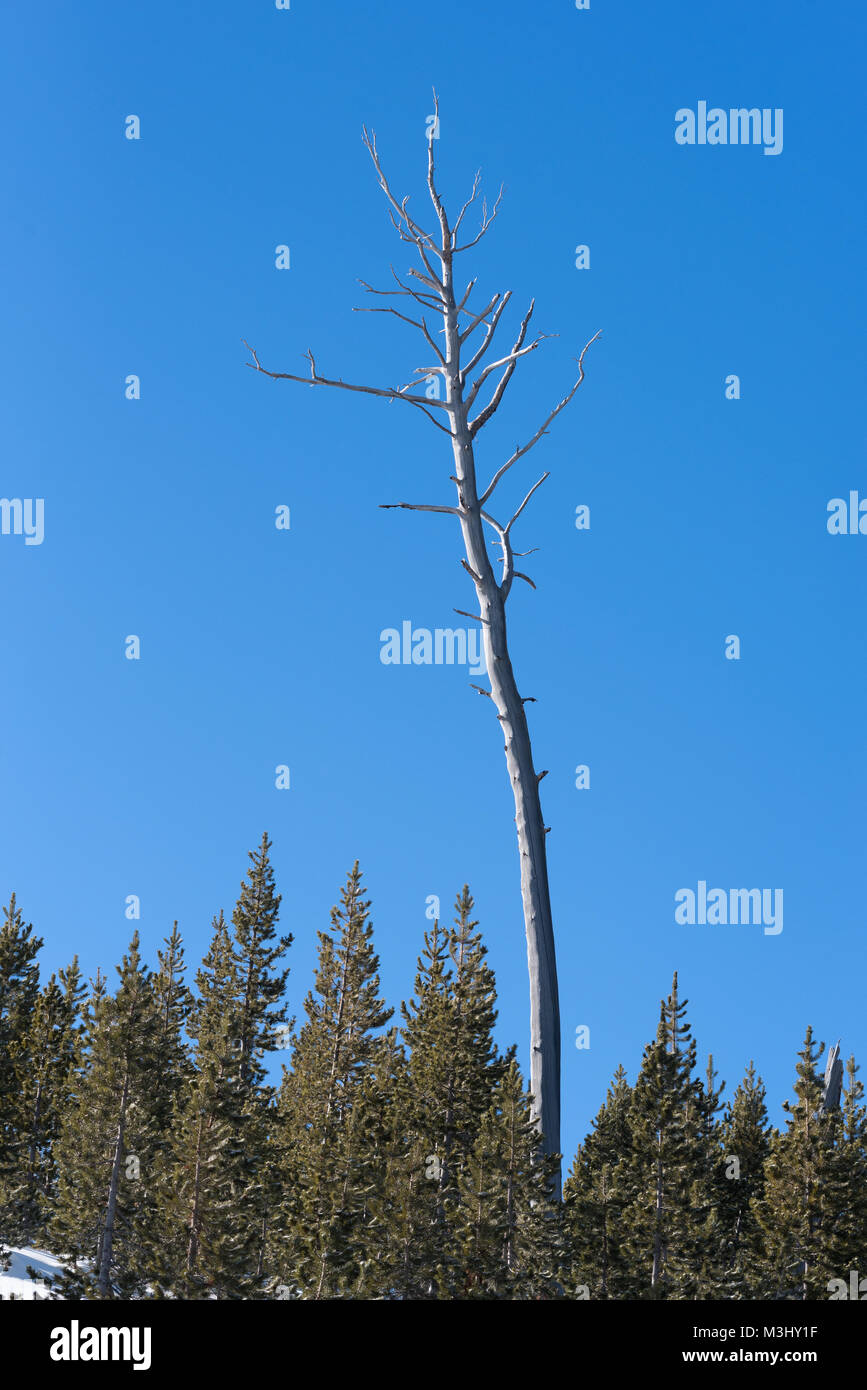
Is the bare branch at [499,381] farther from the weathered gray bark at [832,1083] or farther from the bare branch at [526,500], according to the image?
the weathered gray bark at [832,1083]

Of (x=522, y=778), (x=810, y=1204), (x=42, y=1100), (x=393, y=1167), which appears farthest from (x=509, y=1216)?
(x=42, y=1100)

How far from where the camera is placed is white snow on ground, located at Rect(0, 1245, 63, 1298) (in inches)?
1228

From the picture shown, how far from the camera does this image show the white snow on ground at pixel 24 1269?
102 feet

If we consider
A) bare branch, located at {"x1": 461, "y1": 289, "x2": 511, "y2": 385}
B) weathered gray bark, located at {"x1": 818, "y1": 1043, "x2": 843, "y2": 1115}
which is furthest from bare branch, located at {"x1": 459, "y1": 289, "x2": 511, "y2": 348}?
weathered gray bark, located at {"x1": 818, "y1": 1043, "x2": 843, "y2": 1115}

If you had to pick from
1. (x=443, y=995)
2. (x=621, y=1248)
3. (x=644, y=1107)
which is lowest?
(x=621, y=1248)

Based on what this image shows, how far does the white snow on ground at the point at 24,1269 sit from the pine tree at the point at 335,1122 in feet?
22.6

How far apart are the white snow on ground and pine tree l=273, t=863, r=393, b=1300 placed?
688 centimetres

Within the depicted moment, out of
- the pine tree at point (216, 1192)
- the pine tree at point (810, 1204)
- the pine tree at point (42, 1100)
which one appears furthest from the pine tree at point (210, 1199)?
the pine tree at point (42, 1100)

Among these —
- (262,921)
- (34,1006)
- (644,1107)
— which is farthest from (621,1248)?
(34,1006)

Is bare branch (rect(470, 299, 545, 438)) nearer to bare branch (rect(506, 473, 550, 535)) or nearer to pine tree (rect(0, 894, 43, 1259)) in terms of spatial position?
bare branch (rect(506, 473, 550, 535))

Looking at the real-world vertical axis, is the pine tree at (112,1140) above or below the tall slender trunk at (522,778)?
below
